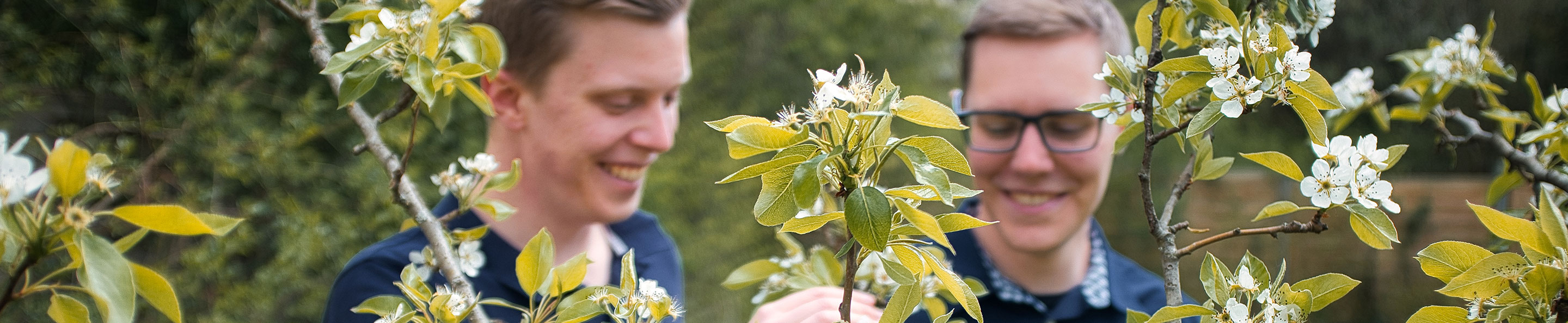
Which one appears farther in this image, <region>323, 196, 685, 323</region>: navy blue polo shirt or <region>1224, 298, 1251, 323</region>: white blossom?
<region>323, 196, 685, 323</region>: navy blue polo shirt

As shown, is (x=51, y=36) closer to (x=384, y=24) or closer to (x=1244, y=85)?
(x=384, y=24)

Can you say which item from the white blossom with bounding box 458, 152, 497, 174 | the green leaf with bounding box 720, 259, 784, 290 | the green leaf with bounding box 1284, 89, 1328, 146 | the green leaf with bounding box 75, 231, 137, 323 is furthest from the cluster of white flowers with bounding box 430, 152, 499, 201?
the green leaf with bounding box 1284, 89, 1328, 146

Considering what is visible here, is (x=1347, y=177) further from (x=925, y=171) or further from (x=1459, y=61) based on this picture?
(x=1459, y=61)

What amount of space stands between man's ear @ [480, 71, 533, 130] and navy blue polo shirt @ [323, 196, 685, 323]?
0.15 metres

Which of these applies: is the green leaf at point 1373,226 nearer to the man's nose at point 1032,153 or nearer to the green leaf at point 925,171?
the green leaf at point 925,171

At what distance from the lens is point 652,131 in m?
1.26

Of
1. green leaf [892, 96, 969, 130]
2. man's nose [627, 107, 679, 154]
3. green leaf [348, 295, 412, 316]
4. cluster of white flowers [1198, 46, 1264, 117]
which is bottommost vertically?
man's nose [627, 107, 679, 154]

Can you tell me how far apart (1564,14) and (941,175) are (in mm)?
5958

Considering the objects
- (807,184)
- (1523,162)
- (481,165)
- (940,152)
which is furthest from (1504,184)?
(481,165)

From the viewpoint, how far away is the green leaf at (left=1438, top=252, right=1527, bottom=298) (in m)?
0.59

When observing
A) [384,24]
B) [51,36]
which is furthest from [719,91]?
[384,24]

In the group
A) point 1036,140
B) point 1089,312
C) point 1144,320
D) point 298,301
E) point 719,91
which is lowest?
point 719,91

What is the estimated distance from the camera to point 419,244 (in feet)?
3.89

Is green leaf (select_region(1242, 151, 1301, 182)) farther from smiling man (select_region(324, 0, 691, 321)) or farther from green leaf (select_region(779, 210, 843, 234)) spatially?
smiling man (select_region(324, 0, 691, 321))
